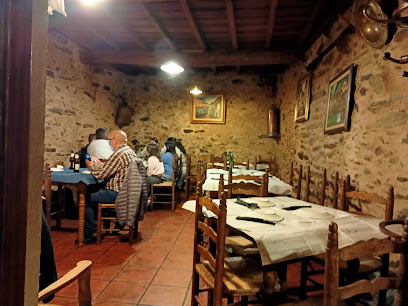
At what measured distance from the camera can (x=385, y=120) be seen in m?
2.41

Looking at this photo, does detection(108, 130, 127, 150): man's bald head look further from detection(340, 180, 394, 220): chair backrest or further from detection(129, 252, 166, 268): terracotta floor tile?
detection(340, 180, 394, 220): chair backrest

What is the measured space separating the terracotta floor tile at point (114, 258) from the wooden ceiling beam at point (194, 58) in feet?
13.1

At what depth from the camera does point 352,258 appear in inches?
37.6

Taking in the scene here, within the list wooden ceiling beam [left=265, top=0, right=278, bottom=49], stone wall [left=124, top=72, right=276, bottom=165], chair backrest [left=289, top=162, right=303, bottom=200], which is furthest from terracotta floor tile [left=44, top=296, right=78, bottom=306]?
stone wall [left=124, top=72, right=276, bottom=165]

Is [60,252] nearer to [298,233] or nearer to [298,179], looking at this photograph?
[298,233]

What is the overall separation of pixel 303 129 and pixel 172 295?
3690 millimetres

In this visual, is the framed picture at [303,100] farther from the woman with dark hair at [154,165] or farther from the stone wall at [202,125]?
the woman with dark hair at [154,165]

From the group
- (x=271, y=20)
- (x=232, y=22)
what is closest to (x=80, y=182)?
(x=232, y=22)

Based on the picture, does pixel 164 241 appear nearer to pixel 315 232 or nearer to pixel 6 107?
pixel 315 232

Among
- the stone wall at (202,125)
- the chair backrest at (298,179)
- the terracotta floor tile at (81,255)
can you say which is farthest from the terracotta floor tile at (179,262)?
the stone wall at (202,125)

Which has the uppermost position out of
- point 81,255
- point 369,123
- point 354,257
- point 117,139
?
point 369,123

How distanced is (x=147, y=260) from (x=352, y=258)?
2.38 metres

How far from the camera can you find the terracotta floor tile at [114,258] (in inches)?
111

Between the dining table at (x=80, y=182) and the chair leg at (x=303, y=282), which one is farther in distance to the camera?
the dining table at (x=80, y=182)
